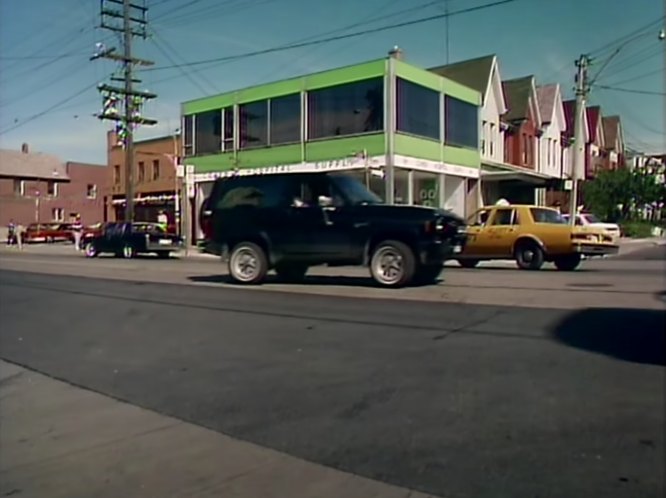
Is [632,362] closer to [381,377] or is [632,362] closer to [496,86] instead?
[381,377]

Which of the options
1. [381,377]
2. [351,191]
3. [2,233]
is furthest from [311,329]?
[2,233]

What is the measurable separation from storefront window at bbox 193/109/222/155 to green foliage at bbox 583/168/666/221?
6.01 meters

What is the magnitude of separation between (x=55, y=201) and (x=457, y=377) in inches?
2497

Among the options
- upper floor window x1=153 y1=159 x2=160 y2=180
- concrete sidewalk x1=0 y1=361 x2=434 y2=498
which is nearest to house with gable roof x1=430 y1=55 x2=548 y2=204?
concrete sidewalk x1=0 y1=361 x2=434 y2=498

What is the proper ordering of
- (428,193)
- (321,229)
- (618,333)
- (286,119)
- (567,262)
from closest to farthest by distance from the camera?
(618,333), (428,193), (286,119), (321,229), (567,262)

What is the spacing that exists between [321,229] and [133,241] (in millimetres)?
16592

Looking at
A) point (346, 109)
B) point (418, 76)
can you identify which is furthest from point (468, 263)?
point (418, 76)

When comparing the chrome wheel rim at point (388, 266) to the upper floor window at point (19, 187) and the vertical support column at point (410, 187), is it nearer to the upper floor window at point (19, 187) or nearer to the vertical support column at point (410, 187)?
the vertical support column at point (410, 187)

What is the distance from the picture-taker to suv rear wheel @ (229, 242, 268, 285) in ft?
38.1

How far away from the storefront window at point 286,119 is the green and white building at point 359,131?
0.02 m

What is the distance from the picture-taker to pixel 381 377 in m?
5.39

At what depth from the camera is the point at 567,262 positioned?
1175 cm

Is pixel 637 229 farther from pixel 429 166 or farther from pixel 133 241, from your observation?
pixel 133 241

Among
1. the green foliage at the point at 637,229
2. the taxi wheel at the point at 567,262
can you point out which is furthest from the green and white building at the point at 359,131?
the taxi wheel at the point at 567,262
